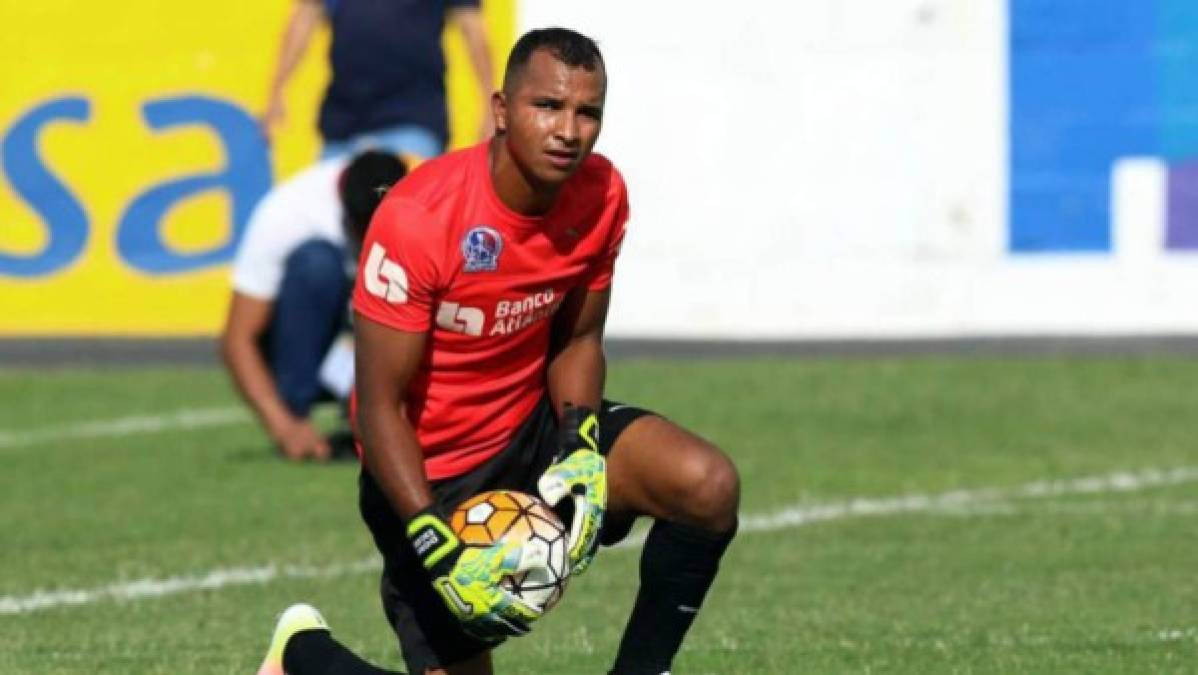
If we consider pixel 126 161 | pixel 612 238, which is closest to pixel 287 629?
pixel 612 238

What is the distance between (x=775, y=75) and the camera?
1591cm

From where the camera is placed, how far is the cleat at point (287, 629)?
638 centimetres

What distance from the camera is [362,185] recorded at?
392 inches

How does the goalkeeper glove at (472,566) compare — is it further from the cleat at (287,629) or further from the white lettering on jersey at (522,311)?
the cleat at (287,629)

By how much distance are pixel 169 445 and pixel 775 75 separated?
5366mm

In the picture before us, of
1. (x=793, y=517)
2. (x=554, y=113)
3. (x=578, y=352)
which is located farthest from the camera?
(x=793, y=517)

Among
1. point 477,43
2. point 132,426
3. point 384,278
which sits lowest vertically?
point 132,426

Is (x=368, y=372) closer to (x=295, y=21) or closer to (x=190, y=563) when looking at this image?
(x=190, y=563)

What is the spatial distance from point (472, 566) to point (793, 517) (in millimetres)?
3945

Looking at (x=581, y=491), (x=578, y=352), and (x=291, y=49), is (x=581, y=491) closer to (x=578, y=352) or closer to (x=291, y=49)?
(x=578, y=352)

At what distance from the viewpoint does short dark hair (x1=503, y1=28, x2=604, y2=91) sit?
586 centimetres

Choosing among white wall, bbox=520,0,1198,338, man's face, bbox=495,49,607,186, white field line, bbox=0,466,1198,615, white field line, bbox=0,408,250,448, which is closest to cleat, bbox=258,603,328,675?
man's face, bbox=495,49,607,186

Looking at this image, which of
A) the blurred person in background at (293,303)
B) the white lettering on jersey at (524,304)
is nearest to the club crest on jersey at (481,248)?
the white lettering on jersey at (524,304)

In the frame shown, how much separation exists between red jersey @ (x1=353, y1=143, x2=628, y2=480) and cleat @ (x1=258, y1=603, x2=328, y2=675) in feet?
1.52
